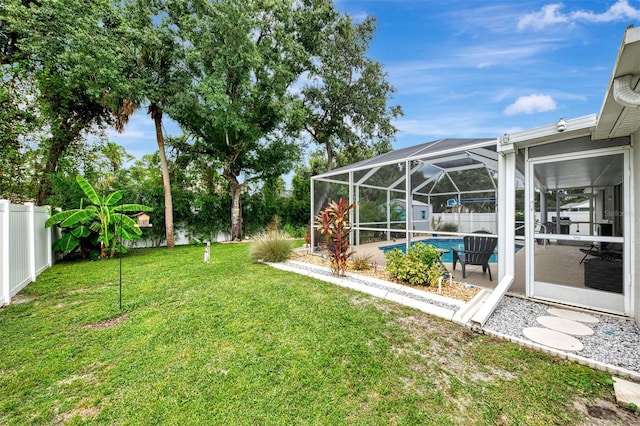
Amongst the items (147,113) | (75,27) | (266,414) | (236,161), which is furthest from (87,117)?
(266,414)

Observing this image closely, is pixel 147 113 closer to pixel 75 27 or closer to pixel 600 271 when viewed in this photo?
pixel 75 27

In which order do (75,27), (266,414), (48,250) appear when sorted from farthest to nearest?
1. (75,27)
2. (48,250)
3. (266,414)

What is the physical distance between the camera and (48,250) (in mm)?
8078

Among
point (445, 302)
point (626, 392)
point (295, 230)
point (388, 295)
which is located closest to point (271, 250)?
point (388, 295)

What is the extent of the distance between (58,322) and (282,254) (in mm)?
5363

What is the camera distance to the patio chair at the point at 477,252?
6.17m

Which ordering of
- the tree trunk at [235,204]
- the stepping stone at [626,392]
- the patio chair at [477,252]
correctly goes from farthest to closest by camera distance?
the tree trunk at [235,204] < the patio chair at [477,252] < the stepping stone at [626,392]

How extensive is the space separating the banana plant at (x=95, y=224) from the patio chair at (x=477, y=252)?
→ 9965 millimetres

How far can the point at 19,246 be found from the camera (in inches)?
221

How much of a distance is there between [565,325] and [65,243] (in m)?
12.9

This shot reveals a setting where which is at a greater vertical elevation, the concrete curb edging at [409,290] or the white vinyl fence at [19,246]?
the white vinyl fence at [19,246]

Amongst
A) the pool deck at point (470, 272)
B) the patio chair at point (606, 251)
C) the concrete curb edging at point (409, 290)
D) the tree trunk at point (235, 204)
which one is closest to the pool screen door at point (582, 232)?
the patio chair at point (606, 251)

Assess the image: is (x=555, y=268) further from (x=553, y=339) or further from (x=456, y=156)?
(x=456, y=156)

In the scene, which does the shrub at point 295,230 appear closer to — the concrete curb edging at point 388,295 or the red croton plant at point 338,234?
the concrete curb edging at point 388,295
